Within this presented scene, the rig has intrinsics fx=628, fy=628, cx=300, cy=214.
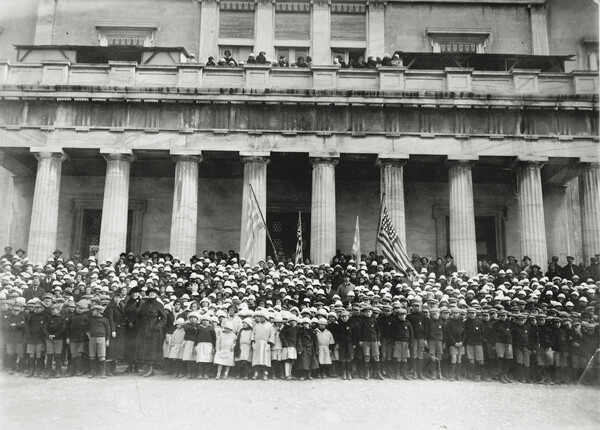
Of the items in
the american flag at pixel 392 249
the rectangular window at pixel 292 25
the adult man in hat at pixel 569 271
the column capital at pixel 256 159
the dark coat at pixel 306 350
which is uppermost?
the rectangular window at pixel 292 25

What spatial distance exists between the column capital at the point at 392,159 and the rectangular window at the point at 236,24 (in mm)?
9741

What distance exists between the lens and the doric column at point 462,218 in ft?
76.6

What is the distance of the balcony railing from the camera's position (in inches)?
951

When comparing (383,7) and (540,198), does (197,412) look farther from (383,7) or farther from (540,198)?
(383,7)

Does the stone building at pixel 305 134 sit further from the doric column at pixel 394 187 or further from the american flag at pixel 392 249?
the american flag at pixel 392 249

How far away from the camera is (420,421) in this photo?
11469 millimetres

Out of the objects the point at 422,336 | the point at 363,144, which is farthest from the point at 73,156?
the point at 422,336

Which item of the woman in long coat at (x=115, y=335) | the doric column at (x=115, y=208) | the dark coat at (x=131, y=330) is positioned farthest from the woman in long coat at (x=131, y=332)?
the doric column at (x=115, y=208)

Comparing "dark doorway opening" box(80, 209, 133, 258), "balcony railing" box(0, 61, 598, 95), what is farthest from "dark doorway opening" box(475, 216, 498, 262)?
"dark doorway opening" box(80, 209, 133, 258)

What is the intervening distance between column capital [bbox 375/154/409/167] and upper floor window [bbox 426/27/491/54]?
793 cm

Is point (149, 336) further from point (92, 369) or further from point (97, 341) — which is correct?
point (92, 369)

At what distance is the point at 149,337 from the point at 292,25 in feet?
62.6

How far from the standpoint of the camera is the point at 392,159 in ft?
78.5

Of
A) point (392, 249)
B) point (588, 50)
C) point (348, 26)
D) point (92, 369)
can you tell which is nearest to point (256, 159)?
point (392, 249)
